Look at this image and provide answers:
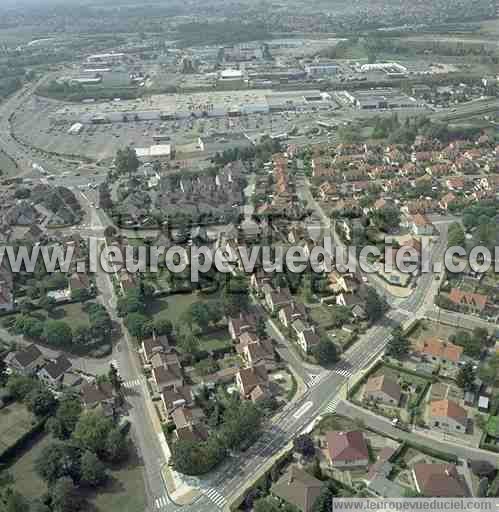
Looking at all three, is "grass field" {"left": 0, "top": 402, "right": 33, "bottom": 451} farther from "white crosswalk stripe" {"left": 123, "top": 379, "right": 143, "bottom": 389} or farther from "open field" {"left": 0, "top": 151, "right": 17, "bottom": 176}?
"open field" {"left": 0, "top": 151, "right": 17, "bottom": 176}

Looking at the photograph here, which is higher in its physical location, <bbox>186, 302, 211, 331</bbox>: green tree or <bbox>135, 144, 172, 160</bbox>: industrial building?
<bbox>135, 144, 172, 160</bbox>: industrial building

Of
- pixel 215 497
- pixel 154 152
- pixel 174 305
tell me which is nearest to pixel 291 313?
pixel 174 305

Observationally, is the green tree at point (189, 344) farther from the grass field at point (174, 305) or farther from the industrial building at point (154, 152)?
the industrial building at point (154, 152)

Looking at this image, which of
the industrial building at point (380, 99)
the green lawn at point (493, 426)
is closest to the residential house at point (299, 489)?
the green lawn at point (493, 426)

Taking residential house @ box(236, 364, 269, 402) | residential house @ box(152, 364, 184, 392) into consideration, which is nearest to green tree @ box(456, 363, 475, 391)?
residential house @ box(236, 364, 269, 402)

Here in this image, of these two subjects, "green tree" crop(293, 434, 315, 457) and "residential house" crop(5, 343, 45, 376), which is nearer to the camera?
"green tree" crop(293, 434, 315, 457)

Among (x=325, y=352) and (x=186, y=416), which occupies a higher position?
(x=325, y=352)

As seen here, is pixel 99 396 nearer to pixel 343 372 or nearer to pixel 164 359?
pixel 164 359
